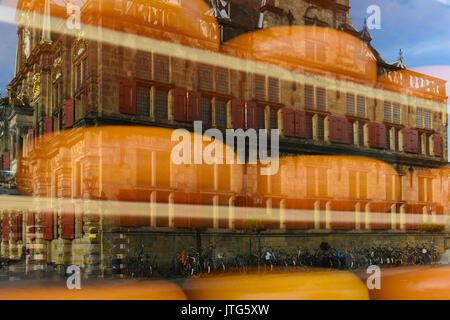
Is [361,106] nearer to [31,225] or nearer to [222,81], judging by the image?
[222,81]

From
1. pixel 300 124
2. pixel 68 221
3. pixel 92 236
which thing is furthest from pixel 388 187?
pixel 68 221

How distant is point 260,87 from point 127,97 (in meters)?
7.40

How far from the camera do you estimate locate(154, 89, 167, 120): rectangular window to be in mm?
23250

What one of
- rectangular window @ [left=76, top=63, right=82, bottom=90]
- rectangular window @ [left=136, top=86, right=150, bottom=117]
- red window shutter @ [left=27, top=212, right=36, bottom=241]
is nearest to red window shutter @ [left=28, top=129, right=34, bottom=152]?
red window shutter @ [left=27, top=212, right=36, bottom=241]

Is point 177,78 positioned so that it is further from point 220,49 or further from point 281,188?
point 281,188

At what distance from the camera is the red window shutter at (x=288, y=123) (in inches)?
1073

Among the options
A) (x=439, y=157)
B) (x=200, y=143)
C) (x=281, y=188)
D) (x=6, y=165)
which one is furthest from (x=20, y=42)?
(x=439, y=157)

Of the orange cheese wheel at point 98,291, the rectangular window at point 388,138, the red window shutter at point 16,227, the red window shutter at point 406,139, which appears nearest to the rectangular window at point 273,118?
the rectangular window at point 388,138

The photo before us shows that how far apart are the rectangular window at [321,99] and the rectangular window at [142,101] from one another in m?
10.3

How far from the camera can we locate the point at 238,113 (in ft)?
83.4

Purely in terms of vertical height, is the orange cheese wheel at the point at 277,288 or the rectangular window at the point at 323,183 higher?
the rectangular window at the point at 323,183

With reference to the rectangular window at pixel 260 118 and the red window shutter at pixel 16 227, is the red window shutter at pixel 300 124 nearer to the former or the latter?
the rectangular window at pixel 260 118
